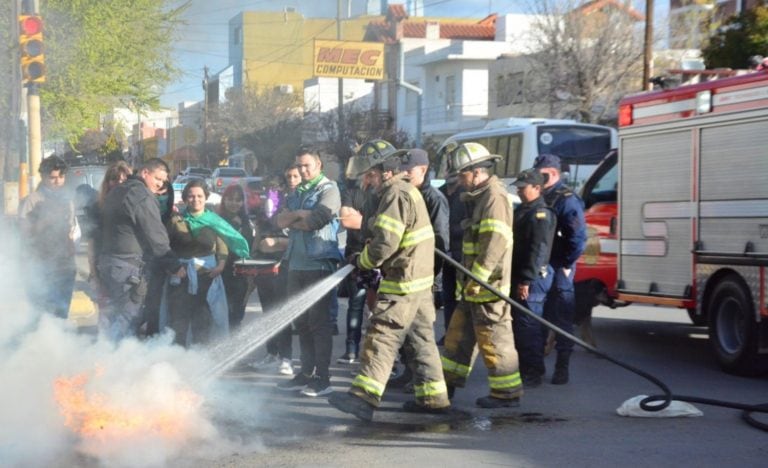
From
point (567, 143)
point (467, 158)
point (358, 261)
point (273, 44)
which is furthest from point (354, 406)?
point (273, 44)

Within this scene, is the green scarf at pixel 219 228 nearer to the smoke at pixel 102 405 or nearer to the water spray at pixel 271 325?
the water spray at pixel 271 325

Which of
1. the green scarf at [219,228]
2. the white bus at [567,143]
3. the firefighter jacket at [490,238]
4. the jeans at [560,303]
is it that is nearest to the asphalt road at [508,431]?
the jeans at [560,303]

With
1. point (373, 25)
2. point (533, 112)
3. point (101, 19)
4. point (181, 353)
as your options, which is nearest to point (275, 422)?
point (181, 353)

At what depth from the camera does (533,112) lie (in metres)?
37.0

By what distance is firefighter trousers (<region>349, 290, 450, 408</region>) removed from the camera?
7.20 metres

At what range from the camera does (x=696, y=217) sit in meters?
10.0

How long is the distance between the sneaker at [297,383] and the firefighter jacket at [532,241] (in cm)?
184

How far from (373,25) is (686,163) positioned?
50.1 metres

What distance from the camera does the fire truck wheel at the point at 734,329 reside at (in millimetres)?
9383

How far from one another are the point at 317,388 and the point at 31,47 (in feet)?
26.0

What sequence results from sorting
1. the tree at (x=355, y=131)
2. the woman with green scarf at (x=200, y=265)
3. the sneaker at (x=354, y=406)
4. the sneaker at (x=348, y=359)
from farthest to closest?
the tree at (x=355, y=131), the sneaker at (x=348, y=359), the woman with green scarf at (x=200, y=265), the sneaker at (x=354, y=406)

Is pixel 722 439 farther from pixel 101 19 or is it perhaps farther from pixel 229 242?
pixel 101 19

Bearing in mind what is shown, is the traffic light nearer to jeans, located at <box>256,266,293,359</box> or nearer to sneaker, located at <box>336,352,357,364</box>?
jeans, located at <box>256,266,293,359</box>

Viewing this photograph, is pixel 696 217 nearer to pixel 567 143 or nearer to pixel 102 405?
pixel 102 405
